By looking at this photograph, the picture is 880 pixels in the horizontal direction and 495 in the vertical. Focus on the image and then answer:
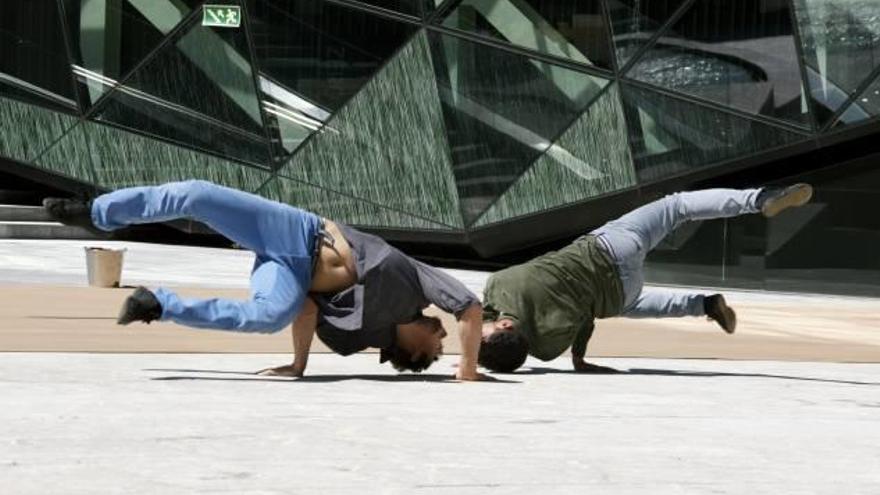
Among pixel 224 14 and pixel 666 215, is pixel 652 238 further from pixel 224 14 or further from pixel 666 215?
pixel 224 14

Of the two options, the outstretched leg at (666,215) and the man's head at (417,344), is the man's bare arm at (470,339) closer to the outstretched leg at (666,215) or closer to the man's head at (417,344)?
the man's head at (417,344)

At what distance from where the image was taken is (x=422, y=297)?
29.4 ft

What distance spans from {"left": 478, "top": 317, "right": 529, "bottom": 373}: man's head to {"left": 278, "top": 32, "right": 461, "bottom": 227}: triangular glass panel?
13.3 m

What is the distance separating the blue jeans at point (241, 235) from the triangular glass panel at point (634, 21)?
45.1ft

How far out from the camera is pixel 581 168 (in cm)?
2250

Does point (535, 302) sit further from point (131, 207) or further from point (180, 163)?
point (180, 163)

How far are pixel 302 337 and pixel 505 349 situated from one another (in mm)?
1144

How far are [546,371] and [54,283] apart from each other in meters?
7.25

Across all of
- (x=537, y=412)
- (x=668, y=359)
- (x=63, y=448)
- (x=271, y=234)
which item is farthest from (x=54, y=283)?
(x=63, y=448)

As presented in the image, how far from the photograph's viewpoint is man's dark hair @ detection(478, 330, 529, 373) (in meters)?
9.54

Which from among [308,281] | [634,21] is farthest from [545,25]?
[308,281]

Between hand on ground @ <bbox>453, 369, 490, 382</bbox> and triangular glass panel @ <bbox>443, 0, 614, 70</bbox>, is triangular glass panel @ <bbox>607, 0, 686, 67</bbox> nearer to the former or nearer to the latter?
triangular glass panel @ <bbox>443, 0, 614, 70</bbox>

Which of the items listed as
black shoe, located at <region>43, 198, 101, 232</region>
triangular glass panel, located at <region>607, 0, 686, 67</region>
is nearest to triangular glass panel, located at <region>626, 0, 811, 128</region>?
triangular glass panel, located at <region>607, 0, 686, 67</region>

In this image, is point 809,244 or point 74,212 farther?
point 809,244
